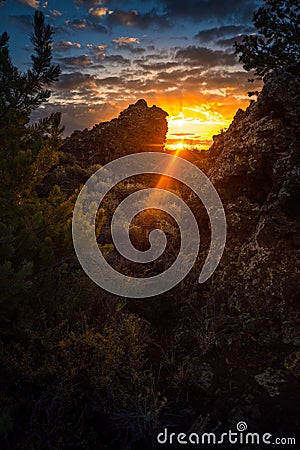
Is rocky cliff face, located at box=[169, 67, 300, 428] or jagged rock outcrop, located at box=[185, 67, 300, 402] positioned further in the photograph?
jagged rock outcrop, located at box=[185, 67, 300, 402]

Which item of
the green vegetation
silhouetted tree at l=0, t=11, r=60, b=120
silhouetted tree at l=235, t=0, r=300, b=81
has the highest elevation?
silhouetted tree at l=235, t=0, r=300, b=81

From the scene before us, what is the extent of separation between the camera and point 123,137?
15.9 metres

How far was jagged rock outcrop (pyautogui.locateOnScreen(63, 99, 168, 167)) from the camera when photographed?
15797 mm

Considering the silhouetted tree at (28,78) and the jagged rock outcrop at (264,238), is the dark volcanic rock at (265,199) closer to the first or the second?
the jagged rock outcrop at (264,238)

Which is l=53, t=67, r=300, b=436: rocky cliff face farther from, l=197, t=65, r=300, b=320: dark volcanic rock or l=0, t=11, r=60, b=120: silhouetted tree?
l=0, t=11, r=60, b=120: silhouetted tree

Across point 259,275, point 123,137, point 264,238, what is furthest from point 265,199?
point 123,137

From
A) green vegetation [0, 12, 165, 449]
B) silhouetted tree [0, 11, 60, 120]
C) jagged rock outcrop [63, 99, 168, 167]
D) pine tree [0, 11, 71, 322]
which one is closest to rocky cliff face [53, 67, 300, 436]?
green vegetation [0, 12, 165, 449]

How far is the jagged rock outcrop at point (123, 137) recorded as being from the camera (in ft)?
51.8

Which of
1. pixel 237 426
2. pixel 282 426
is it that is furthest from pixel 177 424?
pixel 282 426

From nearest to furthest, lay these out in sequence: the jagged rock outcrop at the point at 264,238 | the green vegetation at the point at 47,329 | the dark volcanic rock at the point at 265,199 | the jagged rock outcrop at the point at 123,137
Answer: the green vegetation at the point at 47,329, the jagged rock outcrop at the point at 264,238, the dark volcanic rock at the point at 265,199, the jagged rock outcrop at the point at 123,137

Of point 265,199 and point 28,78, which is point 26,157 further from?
point 265,199

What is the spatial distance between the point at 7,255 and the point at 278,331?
10.9 ft

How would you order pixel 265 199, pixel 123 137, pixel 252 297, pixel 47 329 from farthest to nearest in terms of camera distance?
1. pixel 123 137
2. pixel 265 199
3. pixel 252 297
4. pixel 47 329

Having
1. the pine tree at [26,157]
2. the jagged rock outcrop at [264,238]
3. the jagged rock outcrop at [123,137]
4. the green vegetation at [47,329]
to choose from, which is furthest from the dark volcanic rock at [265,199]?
the jagged rock outcrop at [123,137]
